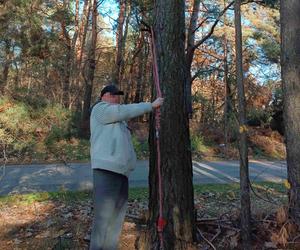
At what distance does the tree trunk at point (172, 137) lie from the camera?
4.80m

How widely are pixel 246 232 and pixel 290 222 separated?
0.56 metres

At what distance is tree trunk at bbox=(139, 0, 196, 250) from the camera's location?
480 centimetres

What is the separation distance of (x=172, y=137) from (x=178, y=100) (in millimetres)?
415

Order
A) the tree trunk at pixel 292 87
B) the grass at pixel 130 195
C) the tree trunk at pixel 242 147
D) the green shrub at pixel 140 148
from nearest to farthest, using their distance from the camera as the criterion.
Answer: the tree trunk at pixel 242 147, the tree trunk at pixel 292 87, the grass at pixel 130 195, the green shrub at pixel 140 148

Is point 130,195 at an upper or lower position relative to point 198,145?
lower

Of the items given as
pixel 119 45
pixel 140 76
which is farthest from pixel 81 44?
pixel 140 76

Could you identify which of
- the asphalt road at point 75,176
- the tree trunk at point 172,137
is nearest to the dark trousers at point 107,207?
the tree trunk at point 172,137

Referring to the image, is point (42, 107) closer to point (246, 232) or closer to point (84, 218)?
point (84, 218)

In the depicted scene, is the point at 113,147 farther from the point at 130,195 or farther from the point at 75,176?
the point at 75,176

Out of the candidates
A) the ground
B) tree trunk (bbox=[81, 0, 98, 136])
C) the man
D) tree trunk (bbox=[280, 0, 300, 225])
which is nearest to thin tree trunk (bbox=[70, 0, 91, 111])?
tree trunk (bbox=[81, 0, 98, 136])

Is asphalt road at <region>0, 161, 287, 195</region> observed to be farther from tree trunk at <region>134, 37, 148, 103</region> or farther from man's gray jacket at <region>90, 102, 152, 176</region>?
tree trunk at <region>134, 37, 148, 103</region>

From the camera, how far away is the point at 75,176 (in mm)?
12219

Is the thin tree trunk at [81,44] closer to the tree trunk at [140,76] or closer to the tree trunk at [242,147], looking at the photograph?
the tree trunk at [140,76]

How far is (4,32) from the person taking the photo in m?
10.8
